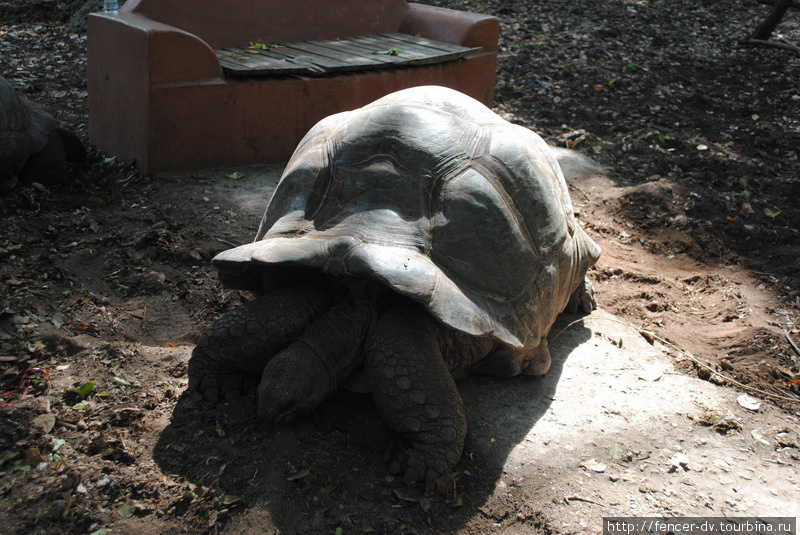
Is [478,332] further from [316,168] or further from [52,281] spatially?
[52,281]

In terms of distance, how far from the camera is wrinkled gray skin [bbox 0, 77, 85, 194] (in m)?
4.56

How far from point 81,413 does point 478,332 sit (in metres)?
1.43

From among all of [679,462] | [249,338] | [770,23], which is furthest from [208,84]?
[770,23]

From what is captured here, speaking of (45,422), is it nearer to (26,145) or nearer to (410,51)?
(26,145)

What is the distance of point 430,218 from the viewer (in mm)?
2508

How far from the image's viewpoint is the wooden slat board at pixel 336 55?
4922 mm

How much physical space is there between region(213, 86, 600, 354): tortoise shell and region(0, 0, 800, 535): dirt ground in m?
0.47

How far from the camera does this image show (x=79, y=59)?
7344 millimetres

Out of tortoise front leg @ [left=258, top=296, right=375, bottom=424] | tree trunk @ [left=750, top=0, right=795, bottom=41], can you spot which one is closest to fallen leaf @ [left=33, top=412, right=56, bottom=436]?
tortoise front leg @ [left=258, top=296, right=375, bottom=424]

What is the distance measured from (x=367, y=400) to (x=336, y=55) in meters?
3.40

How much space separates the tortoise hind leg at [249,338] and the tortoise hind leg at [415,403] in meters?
0.31

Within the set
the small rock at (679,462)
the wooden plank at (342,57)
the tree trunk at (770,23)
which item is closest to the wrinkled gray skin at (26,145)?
the wooden plank at (342,57)

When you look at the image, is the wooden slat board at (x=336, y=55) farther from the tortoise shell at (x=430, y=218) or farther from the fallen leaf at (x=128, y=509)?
the fallen leaf at (x=128, y=509)

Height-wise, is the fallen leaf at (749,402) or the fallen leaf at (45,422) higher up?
the fallen leaf at (45,422)
